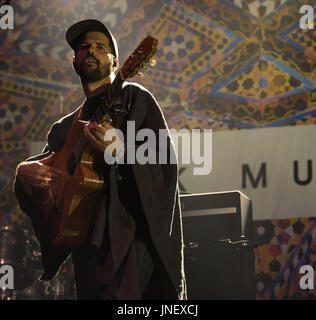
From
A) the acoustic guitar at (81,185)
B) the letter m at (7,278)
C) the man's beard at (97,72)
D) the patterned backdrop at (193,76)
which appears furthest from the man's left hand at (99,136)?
the letter m at (7,278)

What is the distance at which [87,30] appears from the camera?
3461 mm

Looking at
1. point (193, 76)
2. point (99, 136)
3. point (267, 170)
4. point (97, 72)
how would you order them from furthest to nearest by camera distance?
point (193, 76) < point (267, 170) < point (97, 72) < point (99, 136)

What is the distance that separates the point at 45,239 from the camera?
3.27 m

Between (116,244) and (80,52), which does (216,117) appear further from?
(116,244)

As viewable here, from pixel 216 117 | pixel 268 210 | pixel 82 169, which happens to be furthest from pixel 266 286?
pixel 82 169

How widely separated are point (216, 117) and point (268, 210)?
658mm

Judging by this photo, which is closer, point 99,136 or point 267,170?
point 99,136

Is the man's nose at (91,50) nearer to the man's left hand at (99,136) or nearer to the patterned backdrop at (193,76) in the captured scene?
the man's left hand at (99,136)

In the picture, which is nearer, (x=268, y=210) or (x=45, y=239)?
(x=45, y=239)

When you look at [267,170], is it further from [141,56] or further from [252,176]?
[141,56]

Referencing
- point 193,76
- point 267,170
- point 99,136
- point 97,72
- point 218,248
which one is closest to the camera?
point 99,136

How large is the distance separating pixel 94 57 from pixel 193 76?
928 millimetres

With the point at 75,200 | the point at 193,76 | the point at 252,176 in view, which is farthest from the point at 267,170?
the point at 75,200

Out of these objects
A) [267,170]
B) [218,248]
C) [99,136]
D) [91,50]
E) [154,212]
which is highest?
[91,50]
